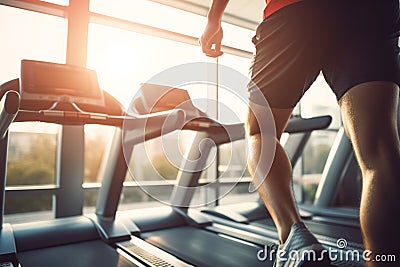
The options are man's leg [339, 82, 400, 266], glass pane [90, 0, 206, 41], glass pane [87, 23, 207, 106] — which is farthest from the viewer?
glass pane [90, 0, 206, 41]

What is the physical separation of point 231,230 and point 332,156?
190 centimetres

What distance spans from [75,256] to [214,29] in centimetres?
152

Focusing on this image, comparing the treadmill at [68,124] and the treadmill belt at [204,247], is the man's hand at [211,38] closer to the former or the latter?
the treadmill at [68,124]

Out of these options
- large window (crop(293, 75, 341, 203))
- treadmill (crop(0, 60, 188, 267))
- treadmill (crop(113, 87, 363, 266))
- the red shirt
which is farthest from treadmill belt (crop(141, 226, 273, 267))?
large window (crop(293, 75, 341, 203))

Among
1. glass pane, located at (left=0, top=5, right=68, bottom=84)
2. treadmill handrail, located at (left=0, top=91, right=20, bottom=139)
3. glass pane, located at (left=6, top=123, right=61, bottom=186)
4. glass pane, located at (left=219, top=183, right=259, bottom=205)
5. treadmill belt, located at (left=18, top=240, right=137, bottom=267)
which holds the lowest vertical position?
glass pane, located at (left=219, top=183, right=259, bottom=205)

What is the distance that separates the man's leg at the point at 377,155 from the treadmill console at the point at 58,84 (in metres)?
1.78

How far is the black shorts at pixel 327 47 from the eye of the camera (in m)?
0.91

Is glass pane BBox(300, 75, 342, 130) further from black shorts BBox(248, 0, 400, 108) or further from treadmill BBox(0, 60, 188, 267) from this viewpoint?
black shorts BBox(248, 0, 400, 108)

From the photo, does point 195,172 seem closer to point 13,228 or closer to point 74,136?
point 74,136

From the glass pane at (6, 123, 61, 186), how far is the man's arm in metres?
1.63

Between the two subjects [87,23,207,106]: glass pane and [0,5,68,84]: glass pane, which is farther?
[87,23,207,106]: glass pane

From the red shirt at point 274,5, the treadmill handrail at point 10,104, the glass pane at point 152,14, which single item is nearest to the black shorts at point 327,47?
the red shirt at point 274,5

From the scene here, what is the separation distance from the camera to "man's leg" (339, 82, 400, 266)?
2.48 feet

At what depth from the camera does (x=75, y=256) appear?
76.4 inches
